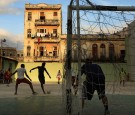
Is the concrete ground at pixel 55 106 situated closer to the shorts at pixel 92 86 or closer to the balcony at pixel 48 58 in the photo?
the shorts at pixel 92 86

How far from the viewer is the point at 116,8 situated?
9.70m

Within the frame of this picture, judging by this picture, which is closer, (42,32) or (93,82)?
(93,82)

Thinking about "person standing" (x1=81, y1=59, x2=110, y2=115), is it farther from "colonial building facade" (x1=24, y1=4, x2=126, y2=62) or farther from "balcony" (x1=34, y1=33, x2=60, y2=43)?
"balcony" (x1=34, y1=33, x2=60, y2=43)

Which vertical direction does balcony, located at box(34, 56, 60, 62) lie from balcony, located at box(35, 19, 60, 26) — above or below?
below

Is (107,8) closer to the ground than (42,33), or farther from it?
closer to the ground

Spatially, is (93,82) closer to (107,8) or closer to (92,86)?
(92,86)

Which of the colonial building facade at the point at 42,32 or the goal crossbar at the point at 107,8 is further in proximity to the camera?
the colonial building facade at the point at 42,32

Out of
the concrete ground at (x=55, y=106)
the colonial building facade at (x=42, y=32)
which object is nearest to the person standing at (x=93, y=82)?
the concrete ground at (x=55, y=106)

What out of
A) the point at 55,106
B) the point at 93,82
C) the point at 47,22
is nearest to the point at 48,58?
the point at 47,22

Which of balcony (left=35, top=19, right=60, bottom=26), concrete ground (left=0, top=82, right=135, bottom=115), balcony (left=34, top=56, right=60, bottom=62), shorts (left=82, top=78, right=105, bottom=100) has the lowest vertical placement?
concrete ground (left=0, top=82, right=135, bottom=115)

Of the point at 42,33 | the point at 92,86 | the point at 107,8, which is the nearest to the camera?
the point at 92,86

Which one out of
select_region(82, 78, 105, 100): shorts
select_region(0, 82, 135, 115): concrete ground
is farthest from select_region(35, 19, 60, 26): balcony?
select_region(82, 78, 105, 100): shorts

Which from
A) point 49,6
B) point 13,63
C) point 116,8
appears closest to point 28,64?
point 13,63

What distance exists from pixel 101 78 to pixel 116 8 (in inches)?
83.3
